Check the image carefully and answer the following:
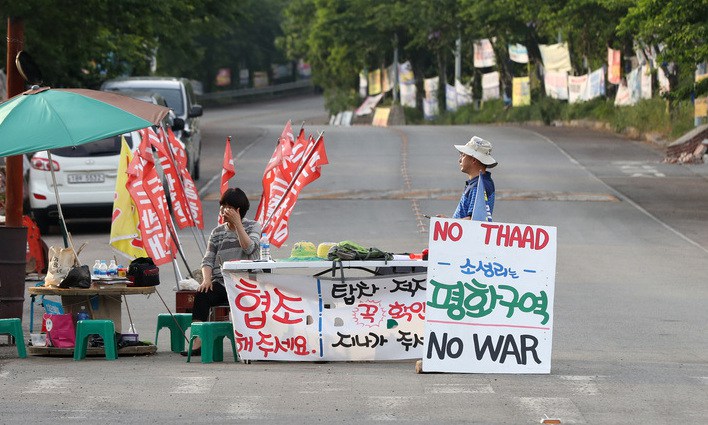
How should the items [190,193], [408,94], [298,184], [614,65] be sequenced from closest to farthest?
[298,184] → [190,193] → [614,65] → [408,94]

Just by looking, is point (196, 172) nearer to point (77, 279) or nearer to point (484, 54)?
point (77, 279)

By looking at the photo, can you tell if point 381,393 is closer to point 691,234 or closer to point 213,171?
point 691,234

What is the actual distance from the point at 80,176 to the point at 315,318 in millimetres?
11710

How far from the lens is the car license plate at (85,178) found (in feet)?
72.8

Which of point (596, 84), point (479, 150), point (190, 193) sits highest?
point (479, 150)

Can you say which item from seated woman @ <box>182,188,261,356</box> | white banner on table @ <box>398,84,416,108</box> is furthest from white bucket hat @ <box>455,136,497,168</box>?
white banner on table @ <box>398,84,416,108</box>

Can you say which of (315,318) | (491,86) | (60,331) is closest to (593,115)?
(491,86)

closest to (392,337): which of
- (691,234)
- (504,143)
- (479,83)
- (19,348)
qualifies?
(19,348)

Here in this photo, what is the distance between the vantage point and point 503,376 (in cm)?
1038

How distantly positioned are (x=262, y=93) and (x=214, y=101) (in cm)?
952

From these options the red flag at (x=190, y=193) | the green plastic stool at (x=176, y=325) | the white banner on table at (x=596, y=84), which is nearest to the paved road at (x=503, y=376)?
the green plastic stool at (x=176, y=325)

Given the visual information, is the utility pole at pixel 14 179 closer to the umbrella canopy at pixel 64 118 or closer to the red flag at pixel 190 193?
the umbrella canopy at pixel 64 118

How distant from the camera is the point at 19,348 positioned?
11.5 meters

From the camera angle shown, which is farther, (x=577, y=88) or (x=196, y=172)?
(x=577, y=88)
